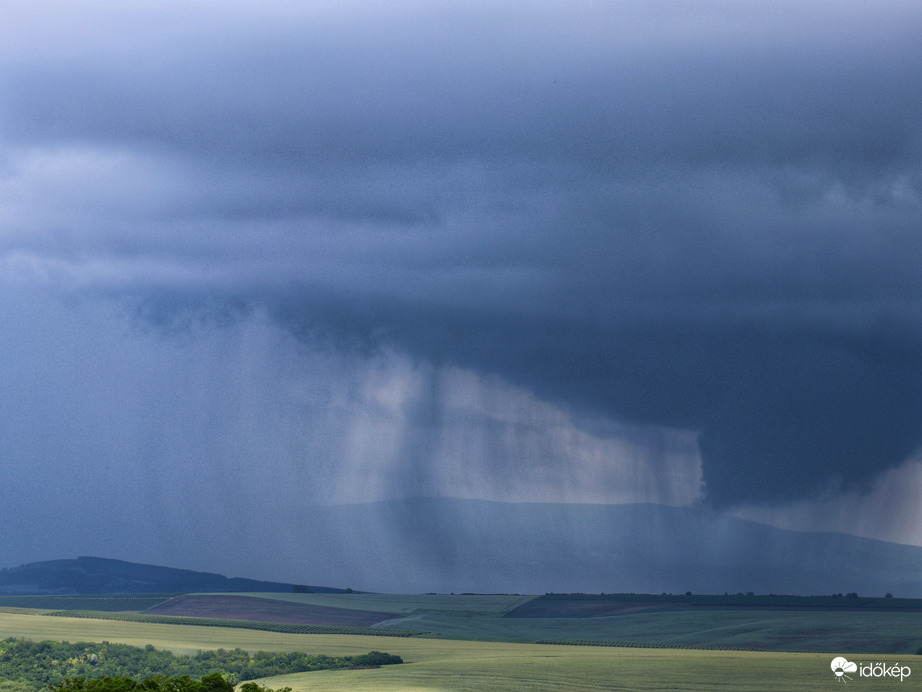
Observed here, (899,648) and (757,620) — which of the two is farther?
(757,620)

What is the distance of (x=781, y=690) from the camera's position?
93375 mm

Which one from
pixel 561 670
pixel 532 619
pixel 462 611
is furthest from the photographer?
Answer: pixel 462 611

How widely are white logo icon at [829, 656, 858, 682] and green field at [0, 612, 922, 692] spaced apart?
2.75 ft

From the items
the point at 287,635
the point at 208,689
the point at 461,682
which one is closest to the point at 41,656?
the point at 287,635

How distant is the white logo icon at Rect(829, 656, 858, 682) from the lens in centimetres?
9888

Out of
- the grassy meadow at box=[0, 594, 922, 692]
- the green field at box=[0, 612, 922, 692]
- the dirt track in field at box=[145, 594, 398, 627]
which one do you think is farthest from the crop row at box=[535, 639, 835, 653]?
the dirt track in field at box=[145, 594, 398, 627]

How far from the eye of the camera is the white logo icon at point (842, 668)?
324 feet

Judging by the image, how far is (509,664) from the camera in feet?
363

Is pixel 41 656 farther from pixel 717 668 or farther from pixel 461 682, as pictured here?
pixel 717 668

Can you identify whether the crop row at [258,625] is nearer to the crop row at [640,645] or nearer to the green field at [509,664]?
the green field at [509,664]

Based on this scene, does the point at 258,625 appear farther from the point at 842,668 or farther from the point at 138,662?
the point at 842,668

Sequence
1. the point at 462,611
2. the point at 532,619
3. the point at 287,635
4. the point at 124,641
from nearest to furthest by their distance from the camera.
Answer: the point at 124,641 → the point at 287,635 → the point at 532,619 → the point at 462,611

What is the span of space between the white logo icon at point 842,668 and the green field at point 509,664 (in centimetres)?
84

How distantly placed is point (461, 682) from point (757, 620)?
79763 mm
